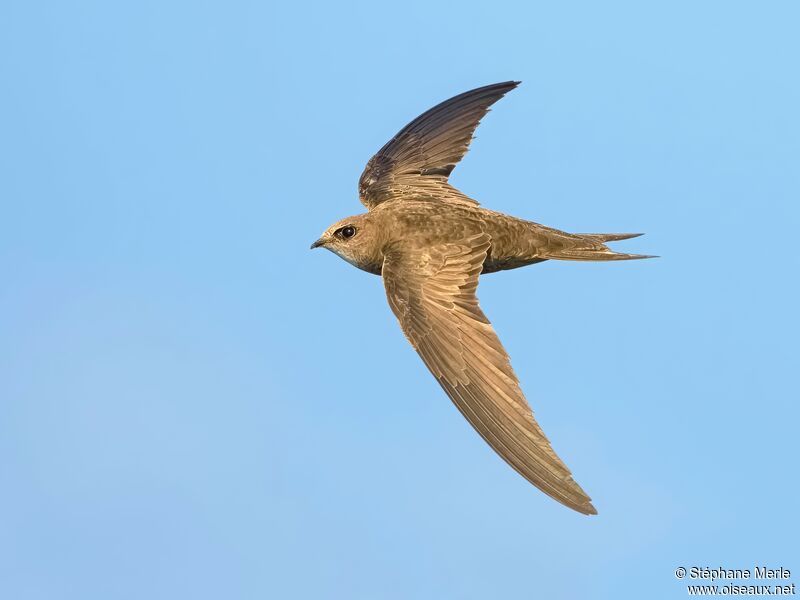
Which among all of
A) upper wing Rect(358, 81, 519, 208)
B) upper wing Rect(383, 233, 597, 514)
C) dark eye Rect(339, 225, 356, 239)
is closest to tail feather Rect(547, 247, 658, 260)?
upper wing Rect(383, 233, 597, 514)

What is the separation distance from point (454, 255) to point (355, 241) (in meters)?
1.37

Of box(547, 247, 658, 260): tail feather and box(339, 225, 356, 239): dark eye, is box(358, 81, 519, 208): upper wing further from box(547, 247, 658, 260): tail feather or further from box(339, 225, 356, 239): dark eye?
box(547, 247, 658, 260): tail feather

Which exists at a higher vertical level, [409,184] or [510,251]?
[409,184]

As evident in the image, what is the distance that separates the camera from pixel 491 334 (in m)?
10.7

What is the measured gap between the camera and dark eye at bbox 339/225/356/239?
12508 mm

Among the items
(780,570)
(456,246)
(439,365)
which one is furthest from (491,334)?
(780,570)

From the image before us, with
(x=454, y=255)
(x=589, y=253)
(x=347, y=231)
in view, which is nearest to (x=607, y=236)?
(x=589, y=253)

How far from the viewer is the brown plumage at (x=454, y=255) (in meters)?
9.72

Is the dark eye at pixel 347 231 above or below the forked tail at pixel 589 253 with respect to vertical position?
above

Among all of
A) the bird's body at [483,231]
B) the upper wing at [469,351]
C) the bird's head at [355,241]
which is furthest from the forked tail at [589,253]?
the bird's head at [355,241]

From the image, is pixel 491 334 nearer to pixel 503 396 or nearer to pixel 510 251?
pixel 503 396

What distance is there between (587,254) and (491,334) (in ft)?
6.95

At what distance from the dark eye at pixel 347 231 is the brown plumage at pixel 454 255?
0.01 meters

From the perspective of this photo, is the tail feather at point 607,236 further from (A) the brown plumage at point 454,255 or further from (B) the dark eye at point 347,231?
(B) the dark eye at point 347,231
